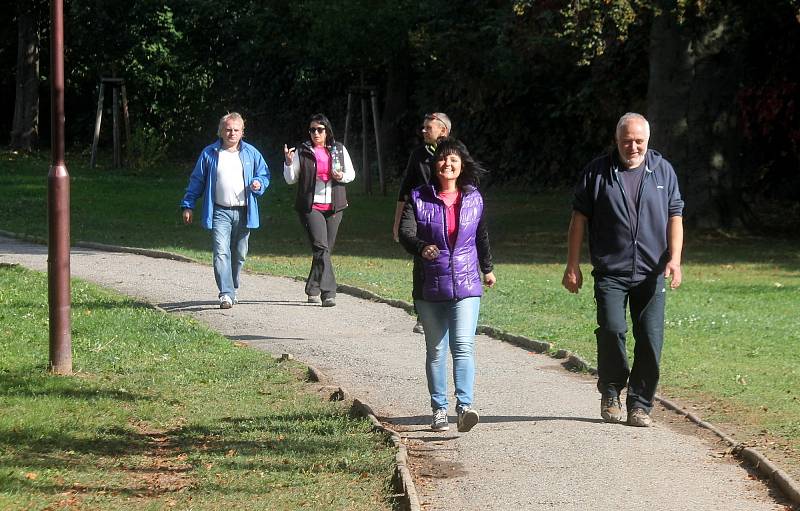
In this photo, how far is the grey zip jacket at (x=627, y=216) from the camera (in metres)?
8.44

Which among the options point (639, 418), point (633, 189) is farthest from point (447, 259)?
point (639, 418)

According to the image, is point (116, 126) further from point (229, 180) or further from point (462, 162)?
point (462, 162)

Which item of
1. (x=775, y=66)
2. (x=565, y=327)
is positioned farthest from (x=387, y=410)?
(x=775, y=66)

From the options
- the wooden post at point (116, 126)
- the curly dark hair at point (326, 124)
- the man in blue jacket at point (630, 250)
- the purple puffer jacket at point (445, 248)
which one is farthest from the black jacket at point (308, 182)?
the wooden post at point (116, 126)

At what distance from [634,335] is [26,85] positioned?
38.3m

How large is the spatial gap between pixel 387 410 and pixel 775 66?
18.5 meters

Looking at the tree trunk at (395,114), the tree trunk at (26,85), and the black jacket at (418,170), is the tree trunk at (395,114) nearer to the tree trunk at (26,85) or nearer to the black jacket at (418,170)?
the tree trunk at (26,85)

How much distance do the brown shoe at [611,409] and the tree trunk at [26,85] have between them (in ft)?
122

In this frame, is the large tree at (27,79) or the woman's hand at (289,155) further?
the large tree at (27,79)

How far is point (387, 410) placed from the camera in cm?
915

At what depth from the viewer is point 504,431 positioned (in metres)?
8.43

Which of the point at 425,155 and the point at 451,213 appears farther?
the point at 425,155

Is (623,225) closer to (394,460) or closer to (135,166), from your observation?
(394,460)

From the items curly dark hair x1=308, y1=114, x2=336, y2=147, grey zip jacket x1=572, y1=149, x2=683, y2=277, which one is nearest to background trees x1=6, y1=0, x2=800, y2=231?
curly dark hair x1=308, y1=114, x2=336, y2=147
